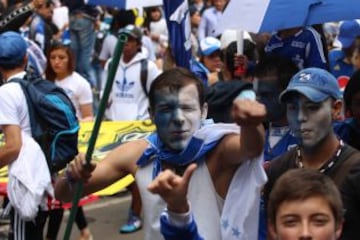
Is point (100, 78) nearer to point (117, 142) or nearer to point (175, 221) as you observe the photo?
point (117, 142)

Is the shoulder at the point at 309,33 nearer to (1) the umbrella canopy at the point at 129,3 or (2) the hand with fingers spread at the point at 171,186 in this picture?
(1) the umbrella canopy at the point at 129,3

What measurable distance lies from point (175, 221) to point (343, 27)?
4.52 meters

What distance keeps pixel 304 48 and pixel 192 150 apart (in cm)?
203

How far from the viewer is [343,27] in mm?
7121

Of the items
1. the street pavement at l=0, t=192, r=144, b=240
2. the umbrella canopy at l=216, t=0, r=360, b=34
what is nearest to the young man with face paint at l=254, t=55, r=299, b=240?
the umbrella canopy at l=216, t=0, r=360, b=34

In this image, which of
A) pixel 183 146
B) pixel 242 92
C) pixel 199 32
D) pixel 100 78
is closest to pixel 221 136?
pixel 183 146

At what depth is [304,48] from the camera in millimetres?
5383

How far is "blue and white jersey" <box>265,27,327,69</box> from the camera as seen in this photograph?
5.36 metres

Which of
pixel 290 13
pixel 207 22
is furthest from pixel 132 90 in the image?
pixel 207 22

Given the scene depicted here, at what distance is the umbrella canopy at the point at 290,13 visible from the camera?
4.77 m

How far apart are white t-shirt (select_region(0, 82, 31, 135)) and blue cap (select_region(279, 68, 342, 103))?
79.3 inches

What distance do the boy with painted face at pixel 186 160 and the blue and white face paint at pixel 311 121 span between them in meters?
0.43

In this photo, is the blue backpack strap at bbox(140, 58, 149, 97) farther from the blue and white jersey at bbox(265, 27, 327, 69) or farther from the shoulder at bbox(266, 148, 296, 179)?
the shoulder at bbox(266, 148, 296, 179)

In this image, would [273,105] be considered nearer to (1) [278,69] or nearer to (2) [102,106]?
(1) [278,69]
